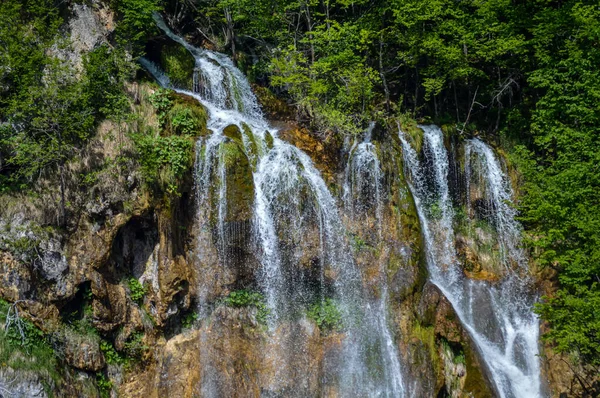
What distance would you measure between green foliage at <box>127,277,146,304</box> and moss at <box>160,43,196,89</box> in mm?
6702

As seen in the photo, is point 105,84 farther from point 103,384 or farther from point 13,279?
point 103,384

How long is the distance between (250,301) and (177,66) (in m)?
8.05

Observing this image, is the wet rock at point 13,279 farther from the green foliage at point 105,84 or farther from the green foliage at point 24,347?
the green foliage at point 105,84

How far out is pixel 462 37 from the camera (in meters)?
15.5

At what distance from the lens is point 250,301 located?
11.8 metres

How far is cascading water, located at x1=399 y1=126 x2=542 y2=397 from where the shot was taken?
11.9 metres

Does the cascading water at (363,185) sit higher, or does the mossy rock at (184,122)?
→ the mossy rock at (184,122)

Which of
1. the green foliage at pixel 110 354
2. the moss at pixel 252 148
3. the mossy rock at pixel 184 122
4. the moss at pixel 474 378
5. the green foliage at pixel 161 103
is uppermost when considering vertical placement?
the green foliage at pixel 161 103

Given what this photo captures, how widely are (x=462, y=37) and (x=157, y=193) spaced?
428 inches

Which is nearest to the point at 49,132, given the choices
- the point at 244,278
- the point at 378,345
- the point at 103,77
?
the point at 103,77

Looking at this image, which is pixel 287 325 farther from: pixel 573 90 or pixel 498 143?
pixel 573 90

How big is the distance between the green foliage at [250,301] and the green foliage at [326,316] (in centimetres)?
111

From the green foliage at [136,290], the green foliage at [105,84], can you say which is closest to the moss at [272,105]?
the green foliage at [105,84]

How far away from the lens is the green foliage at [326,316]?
39.1 ft
